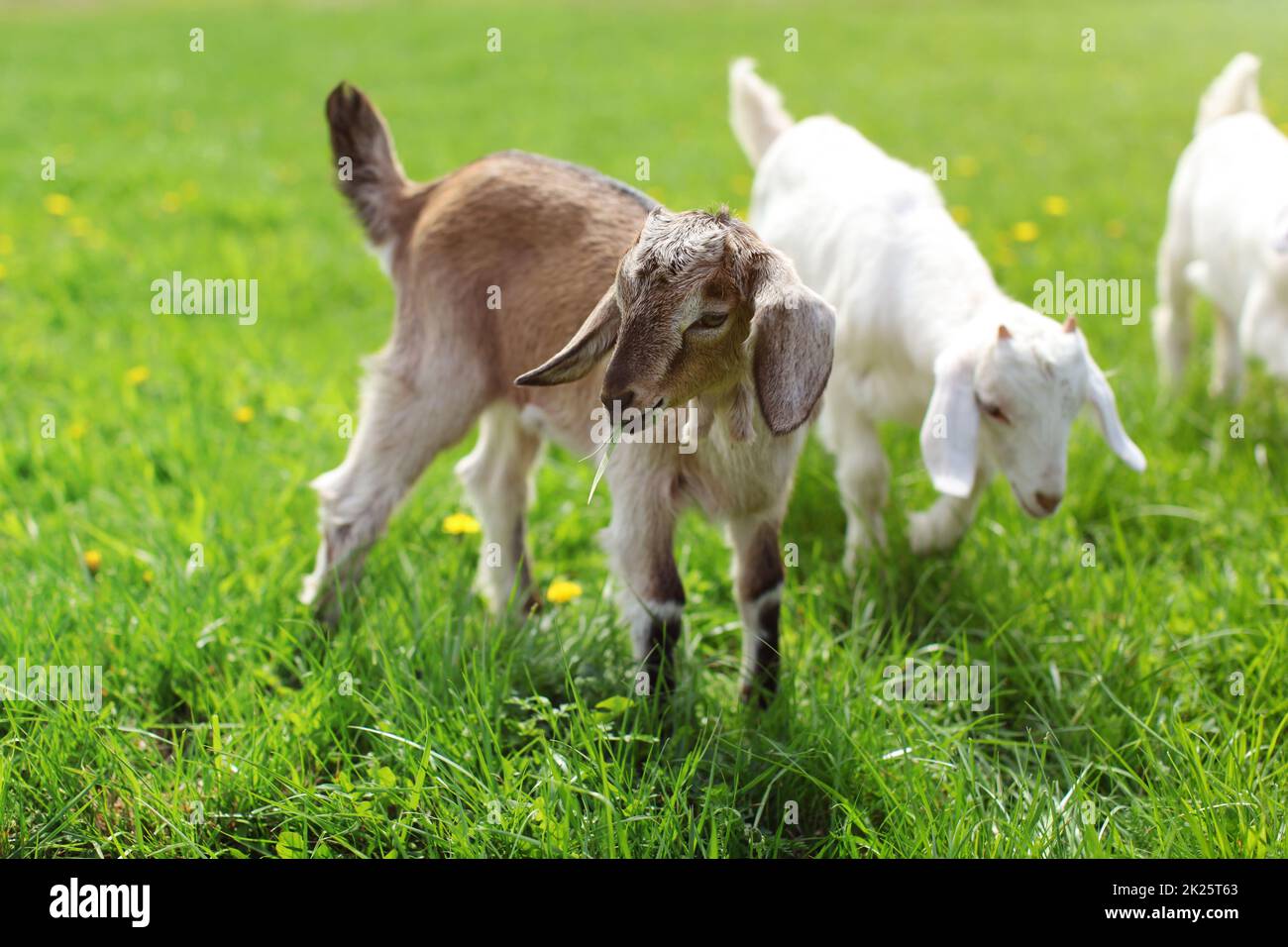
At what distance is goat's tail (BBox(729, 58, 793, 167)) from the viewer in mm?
4094

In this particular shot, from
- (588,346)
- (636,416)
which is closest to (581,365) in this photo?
(588,346)

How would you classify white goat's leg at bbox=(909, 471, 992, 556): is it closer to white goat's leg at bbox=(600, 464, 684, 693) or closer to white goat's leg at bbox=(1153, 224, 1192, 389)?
white goat's leg at bbox=(600, 464, 684, 693)

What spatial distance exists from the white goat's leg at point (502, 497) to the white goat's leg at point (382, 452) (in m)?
0.30

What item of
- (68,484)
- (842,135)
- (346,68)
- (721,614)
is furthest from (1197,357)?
(346,68)

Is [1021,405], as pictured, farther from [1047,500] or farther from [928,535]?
[928,535]

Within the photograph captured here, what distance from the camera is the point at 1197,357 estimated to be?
474 centimetres

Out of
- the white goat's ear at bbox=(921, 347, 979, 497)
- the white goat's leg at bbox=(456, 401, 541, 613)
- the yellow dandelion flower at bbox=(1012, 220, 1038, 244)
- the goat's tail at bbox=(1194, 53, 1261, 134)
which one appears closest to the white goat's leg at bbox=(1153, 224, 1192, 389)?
the goat's tail at bbox=(1194, 53, 1261, 134)

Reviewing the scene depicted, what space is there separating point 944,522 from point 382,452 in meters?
1.49

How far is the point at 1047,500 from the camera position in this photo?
2.59 meters

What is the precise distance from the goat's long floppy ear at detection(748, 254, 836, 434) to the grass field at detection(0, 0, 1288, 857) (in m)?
0.73

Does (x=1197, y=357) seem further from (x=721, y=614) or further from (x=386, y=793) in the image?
(x=386, y=793)

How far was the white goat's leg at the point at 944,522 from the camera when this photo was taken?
3102 mm

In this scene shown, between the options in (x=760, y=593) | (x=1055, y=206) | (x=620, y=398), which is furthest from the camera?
(x=1055, y=206)
